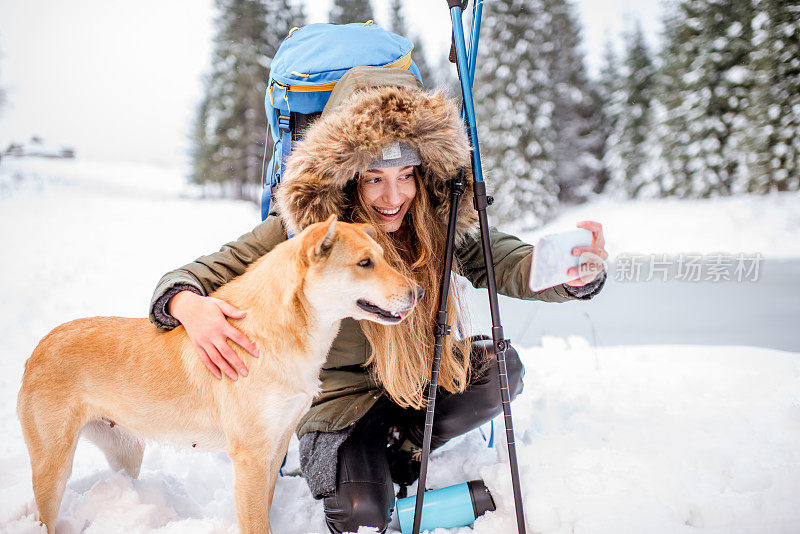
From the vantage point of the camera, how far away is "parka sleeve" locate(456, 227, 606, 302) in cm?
196

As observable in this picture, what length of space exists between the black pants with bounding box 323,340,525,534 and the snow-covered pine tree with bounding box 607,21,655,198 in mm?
16336

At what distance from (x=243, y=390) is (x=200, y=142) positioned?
724 inches

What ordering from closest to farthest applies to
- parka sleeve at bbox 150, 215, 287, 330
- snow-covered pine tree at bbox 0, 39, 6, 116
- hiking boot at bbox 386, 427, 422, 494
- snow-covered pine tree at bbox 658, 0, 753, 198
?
parka sleeve at bbox 150, 215, 287, 330 < hiking boot at bbox 386, 427, 422, 494 < snow-covered pine tree at bbox 0, 39, 6, 116 < snow-covered pine tree at bbox 658, 0, 753, 198

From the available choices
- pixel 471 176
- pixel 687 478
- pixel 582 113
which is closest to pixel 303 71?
pixel 471 176

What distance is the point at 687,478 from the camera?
2.22 metres

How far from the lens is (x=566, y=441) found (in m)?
2.65

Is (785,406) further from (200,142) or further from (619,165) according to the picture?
(200,142)

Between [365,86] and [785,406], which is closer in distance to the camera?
[365,86]

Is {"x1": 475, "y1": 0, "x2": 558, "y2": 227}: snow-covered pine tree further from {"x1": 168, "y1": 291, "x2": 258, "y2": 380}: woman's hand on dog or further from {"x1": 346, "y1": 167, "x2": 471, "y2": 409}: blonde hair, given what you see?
{"x1": 168, "y1": 291, "x2": 258, "y2": 380}: woman's hand on dog

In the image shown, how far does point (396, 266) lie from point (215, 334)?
95cm

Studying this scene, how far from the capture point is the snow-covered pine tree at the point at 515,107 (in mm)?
14555

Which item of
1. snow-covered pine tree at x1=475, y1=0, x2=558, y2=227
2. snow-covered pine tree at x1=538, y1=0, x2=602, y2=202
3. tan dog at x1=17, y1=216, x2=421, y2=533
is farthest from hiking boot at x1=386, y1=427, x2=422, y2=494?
snow-covered pine tree at x1=538, y1=0, x2=602, y2=202

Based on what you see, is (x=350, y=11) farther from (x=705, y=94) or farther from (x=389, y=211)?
(x=389, y=211)

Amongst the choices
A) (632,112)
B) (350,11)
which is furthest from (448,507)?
(632,112)
